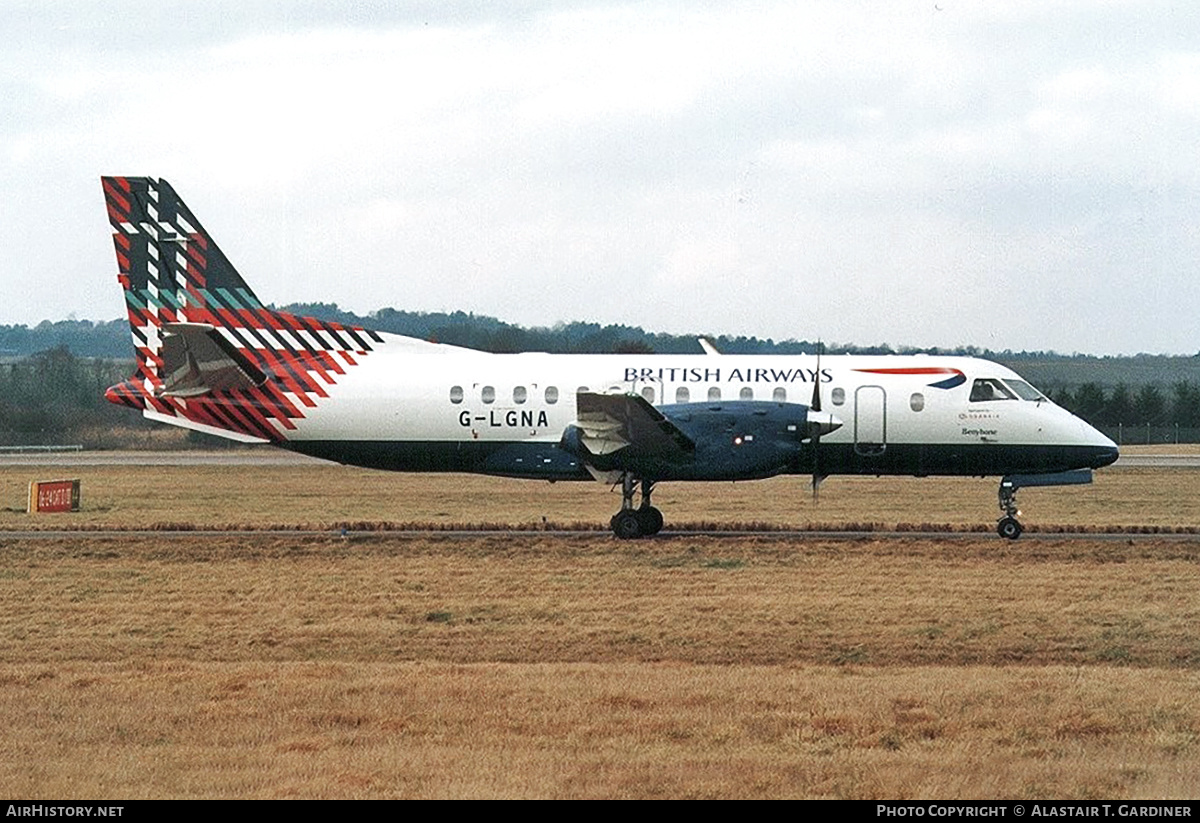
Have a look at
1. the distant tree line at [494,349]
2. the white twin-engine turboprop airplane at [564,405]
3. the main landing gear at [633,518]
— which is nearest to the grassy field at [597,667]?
the main landing gear at [633,518]

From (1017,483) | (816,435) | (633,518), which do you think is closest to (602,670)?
(633,518)

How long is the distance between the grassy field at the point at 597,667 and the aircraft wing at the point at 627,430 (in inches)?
66.9

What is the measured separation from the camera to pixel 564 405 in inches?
1193

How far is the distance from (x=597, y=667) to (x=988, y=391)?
15.4 m

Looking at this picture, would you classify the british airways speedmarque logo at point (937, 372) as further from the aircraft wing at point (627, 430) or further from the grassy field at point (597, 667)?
the aircraft wing at point (627, 430)

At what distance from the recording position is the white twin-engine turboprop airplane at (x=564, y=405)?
1173 inches

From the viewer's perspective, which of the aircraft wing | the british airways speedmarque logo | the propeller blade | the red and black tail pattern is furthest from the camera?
the red and black tail pattern

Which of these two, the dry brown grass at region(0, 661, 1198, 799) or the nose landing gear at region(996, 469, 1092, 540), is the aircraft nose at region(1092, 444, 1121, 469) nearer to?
the nose landing gear at region(996, 469, 1092, 540)

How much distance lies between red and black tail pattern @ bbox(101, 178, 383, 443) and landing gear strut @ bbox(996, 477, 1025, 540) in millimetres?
12535

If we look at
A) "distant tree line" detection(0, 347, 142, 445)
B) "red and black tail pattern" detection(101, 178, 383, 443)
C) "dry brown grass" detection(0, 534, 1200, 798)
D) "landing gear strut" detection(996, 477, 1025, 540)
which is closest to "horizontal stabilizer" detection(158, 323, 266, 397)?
"red and black tail pattern" detection(101, 178, 383, 443)

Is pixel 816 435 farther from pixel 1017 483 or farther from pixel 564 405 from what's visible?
pixel 564 405

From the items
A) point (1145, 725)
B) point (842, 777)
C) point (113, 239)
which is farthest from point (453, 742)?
point (113, 239)

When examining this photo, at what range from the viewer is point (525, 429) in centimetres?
3031

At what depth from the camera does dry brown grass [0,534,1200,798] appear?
40.4ft
